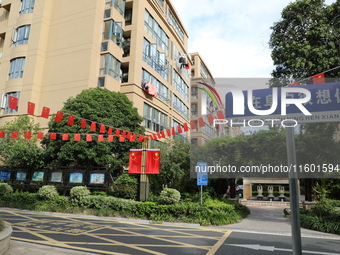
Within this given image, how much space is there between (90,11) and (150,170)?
676 inches

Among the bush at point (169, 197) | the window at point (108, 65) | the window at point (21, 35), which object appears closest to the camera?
the bush at point (169, 197)

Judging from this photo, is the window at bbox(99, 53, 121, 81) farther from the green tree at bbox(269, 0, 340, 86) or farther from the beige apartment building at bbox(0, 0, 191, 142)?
the green tree at bbox(269, 0, 340, 86)

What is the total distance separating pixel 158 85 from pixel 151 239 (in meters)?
21.7

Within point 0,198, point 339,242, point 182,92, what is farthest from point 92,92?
point 182,92

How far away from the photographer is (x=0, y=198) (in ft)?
55.6

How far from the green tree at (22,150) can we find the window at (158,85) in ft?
35.7

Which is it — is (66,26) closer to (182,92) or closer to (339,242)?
(182,92)

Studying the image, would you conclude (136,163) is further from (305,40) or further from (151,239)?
(305,40)

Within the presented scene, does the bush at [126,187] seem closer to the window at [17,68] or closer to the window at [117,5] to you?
the window at [17,68]

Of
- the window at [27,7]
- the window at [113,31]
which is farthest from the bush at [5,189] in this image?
the window at [27,7]

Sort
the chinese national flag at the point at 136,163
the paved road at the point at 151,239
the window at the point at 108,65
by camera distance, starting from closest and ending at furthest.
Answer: the paved road at the point at 151,239 → the chinese national flag at the point at 136,163 → the window at the point at 108,65

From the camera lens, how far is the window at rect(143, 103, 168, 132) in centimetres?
2575

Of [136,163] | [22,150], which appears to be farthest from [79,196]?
[22,150]

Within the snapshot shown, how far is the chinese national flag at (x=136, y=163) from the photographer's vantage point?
14.9 m
